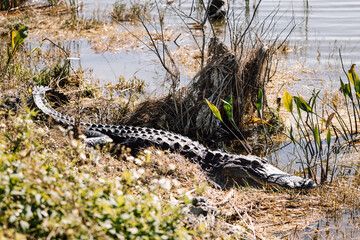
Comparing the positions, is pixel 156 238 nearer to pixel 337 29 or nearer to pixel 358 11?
pixel 337 29

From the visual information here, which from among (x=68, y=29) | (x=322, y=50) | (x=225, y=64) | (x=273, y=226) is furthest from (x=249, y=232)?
(x=68, y=29)

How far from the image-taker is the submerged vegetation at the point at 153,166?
246cm

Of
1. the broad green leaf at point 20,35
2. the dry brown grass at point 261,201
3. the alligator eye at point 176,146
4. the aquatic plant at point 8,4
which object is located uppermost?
the aquatic plant at point 8,4

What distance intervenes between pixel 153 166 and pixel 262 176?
1.11 m

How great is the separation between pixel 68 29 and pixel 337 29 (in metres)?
5.65

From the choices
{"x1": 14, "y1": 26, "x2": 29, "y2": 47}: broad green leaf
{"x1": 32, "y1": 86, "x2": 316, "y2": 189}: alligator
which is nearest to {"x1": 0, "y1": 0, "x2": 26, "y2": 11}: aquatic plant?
{"x1": 14, "y1": 26, "x2": 29, "y2": 47}: broad green leaf

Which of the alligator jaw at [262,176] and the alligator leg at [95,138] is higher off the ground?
the alligator leg at [95,138]

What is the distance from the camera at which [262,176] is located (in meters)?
4.82

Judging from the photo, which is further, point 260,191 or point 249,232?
point 260,191

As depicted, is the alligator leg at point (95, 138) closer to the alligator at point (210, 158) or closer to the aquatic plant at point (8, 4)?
the alligator at point (210, 158)

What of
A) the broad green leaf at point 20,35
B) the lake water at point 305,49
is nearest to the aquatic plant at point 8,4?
the lake water at point 305,49

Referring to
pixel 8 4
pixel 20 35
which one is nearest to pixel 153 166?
pixel 20 35

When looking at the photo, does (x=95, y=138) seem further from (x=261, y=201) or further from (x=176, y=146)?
(x=261, y=201)

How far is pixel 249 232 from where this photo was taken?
389cm
